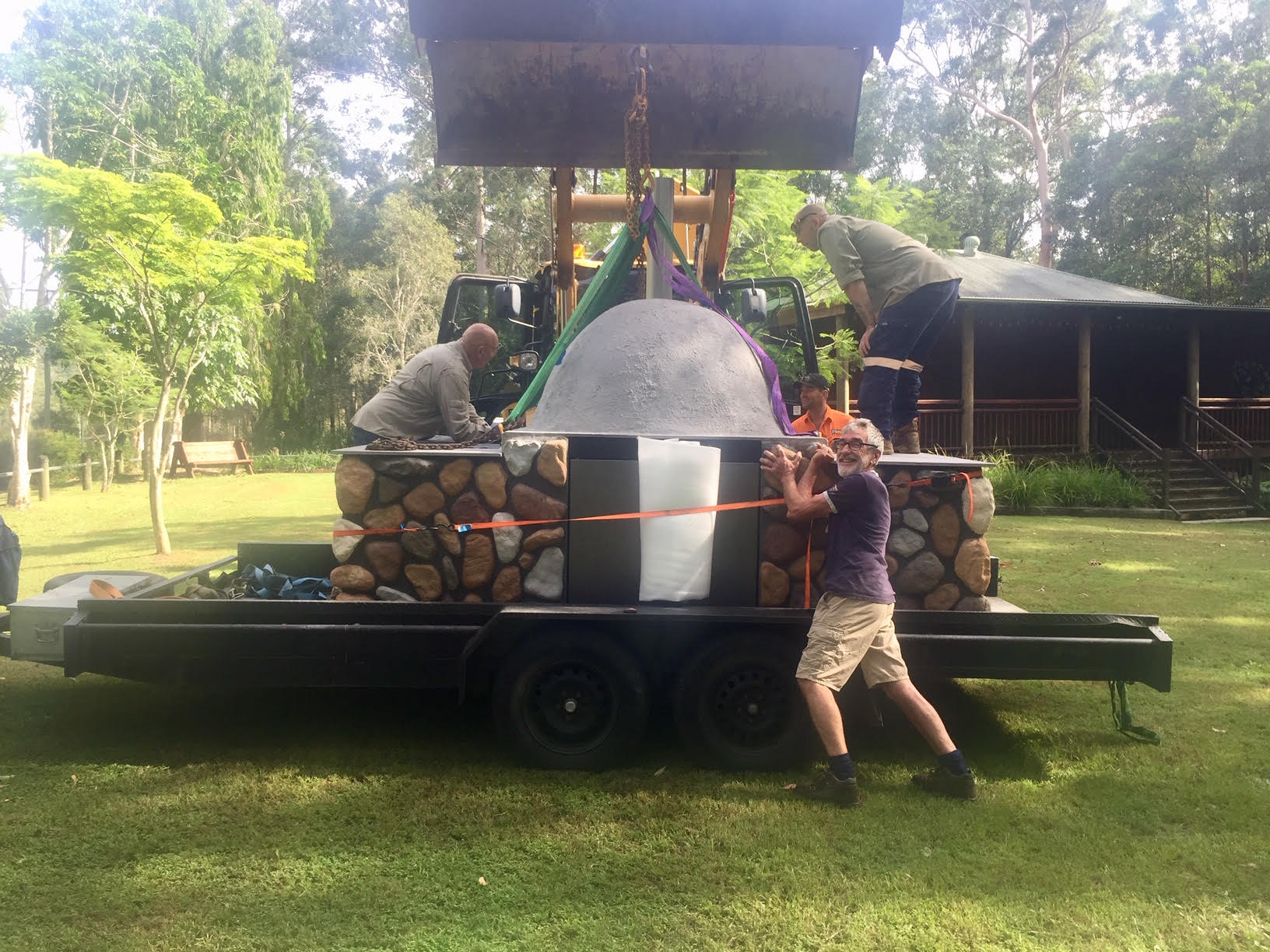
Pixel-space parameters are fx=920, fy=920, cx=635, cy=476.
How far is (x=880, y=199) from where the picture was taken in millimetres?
16859

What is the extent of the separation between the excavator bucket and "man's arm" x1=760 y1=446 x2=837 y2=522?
2803mm

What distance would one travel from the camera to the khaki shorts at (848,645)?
3.84m

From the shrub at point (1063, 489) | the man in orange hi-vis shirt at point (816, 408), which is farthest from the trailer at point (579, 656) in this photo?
the shrub at point (1063, 489)

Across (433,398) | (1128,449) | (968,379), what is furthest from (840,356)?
(433,398)

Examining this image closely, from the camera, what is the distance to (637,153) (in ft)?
19.5

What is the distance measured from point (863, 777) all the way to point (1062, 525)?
37.0 ft

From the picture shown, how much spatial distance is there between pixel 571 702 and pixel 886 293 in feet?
10.1

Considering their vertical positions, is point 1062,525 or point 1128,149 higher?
point 1128,149

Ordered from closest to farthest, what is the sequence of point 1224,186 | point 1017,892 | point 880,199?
1. point 1017,892
2. point 880,199
3. point 1224,186

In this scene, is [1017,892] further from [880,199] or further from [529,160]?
[880,199]

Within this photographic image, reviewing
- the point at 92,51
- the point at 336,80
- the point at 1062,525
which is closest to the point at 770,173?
the point at 1062,525

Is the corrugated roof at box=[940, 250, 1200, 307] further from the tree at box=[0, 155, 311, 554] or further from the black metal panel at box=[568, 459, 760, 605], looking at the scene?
the black metal panel at box=[568, 459, 760, 605]

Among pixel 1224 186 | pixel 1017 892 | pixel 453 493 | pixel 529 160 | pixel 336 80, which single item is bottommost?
pixel 1017 892

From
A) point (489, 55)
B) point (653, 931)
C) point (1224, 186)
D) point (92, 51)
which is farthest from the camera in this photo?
point (1224, 186)
